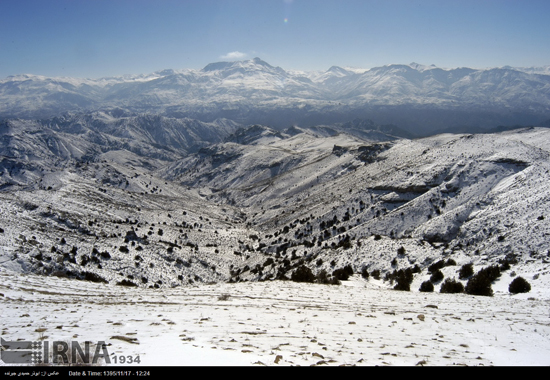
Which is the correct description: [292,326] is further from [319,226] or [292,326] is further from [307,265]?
[319,226]

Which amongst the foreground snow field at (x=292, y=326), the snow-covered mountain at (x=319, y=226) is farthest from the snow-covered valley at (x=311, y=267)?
the snow-covered mountain at (x=319, y=226)

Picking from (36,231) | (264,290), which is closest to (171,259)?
(36,231)

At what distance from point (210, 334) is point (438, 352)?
23.4 feet

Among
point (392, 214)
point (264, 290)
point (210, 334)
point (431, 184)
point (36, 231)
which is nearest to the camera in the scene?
point (210, 334)

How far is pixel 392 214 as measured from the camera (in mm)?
56031

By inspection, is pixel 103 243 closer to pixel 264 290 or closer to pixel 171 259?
pixel 171 259

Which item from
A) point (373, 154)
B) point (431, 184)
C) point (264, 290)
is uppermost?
point (373, 154)

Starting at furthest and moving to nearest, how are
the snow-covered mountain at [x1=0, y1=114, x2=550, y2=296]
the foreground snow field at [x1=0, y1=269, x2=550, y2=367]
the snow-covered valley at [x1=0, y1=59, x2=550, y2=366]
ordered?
1. the snow-covered mountain at [x1=0, y1=114, x2=550, y2=296]
2. the snow-covered valley at [x1=0, y1=59, x2=550, y2=366]
3. the foreground snow field at [x1=0, y1=269, x2=550, y2=367]

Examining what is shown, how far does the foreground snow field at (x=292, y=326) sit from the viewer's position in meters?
8.45

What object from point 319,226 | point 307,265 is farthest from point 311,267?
point 319,226

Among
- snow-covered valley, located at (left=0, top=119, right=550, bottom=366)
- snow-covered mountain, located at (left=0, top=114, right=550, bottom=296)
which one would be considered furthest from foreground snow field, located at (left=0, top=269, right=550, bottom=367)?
snow-covered mountain, located at (left=0, top=114, right=550, bottom=296)

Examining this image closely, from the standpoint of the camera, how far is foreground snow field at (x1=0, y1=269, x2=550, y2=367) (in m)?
8.45

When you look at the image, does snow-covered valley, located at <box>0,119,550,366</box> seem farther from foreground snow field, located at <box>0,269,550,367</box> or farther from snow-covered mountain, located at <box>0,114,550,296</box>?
snow-covered mountain, located at <box>0,114,550,296</box>
